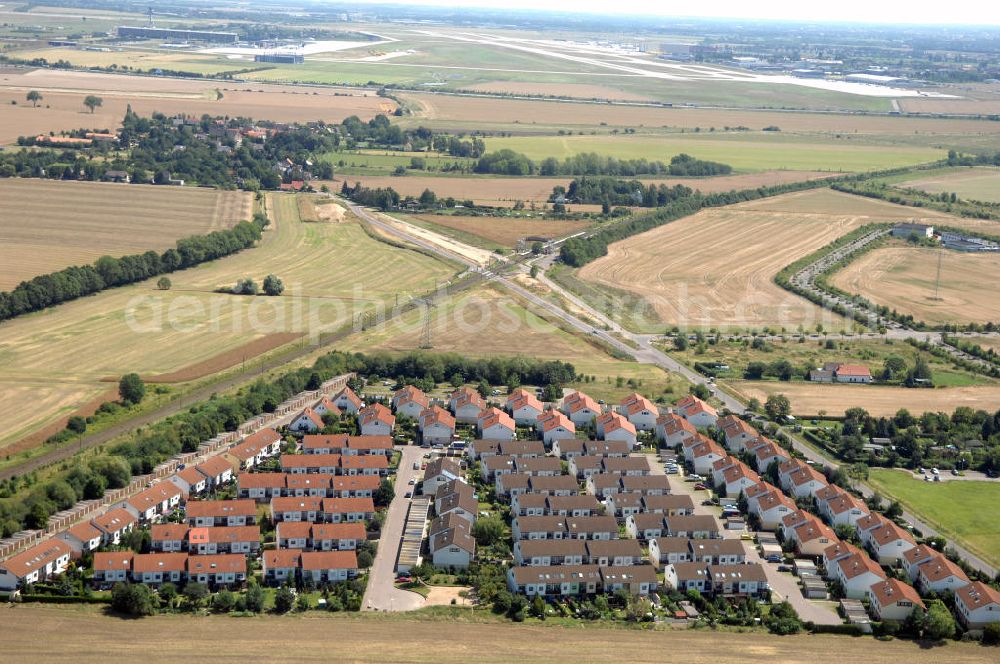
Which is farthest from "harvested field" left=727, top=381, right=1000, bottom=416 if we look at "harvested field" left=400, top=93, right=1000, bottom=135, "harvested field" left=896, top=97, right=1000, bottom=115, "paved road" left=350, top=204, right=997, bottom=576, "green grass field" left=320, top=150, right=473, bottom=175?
"harvested field" left=896, top=97, right=1000, bottom=115

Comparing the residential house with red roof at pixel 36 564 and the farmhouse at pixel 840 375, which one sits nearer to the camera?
the residential house with red roof at pixel 36 564

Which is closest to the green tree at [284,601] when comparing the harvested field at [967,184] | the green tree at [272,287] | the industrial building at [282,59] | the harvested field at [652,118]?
the green tree at [272,287]

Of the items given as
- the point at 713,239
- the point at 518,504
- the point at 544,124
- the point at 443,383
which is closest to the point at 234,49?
the point at 544,124

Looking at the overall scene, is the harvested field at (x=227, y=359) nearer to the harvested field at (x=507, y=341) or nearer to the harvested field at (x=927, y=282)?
the harvested field at (x=507, y=341)

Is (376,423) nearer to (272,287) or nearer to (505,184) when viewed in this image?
(272,287)

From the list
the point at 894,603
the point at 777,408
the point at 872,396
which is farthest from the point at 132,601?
the point at 872,396

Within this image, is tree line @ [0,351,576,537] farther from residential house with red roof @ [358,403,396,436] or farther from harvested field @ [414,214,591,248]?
harvested field @ [414,214,591,248]

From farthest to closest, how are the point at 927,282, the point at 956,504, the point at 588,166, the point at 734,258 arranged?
1. the point at 588,166
2. the point at 734,258
3. the point at 927,282
4. the point at 956,504
